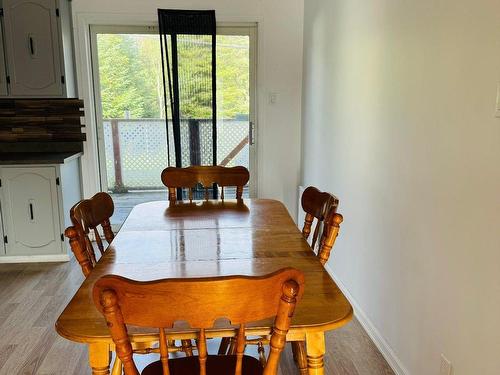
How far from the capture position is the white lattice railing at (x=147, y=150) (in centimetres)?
425

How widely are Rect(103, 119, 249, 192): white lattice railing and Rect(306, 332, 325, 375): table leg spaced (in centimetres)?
307

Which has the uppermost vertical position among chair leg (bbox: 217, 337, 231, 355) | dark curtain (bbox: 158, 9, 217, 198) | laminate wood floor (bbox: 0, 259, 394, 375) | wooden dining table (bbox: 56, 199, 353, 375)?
dark curtain (bbox: 158, 9, 217, 198)

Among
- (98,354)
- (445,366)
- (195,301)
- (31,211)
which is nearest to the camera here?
(195,301)

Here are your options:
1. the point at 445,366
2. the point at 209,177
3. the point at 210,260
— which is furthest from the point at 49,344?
the point at 445,366

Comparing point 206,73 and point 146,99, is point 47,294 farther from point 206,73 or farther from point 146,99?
point 206,73

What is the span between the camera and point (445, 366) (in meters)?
1.73

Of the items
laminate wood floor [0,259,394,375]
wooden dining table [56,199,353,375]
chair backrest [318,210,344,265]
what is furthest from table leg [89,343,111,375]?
laminate wood floor [0,259,394,375]

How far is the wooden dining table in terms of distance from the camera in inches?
46.4

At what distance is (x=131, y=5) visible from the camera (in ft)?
12.9

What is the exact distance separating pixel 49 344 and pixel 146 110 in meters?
2.43

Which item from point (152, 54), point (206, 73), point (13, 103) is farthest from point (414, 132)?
point (13, 103)

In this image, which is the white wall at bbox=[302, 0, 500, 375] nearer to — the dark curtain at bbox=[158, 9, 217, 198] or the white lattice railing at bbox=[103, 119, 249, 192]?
the dark curtain at bbox=[158, 9, 217, 198]

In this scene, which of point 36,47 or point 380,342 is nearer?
point 380,342

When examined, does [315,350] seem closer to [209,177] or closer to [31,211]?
[209,177]
